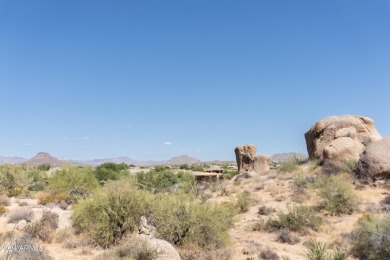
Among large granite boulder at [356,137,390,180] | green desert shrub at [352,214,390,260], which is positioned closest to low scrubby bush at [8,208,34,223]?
green desert shrub at [352,214,390,260]

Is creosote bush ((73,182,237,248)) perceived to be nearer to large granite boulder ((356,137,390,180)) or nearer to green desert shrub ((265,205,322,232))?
green desert shrub ((265,205,322,232))

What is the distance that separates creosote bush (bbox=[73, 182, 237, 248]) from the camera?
10.4 m

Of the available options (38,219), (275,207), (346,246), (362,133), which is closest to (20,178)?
(38,219)

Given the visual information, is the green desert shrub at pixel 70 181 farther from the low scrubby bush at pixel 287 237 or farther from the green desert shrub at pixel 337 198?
the green desert shrub at pixel 337 198

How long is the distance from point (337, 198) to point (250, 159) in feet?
64.0

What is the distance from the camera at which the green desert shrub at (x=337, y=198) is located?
15.2 m

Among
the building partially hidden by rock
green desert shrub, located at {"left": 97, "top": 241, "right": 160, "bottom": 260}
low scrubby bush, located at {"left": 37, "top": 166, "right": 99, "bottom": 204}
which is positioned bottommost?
green desert shrub, located at {"left": 97, "top": 241, "right": 160, "bottom": 260}

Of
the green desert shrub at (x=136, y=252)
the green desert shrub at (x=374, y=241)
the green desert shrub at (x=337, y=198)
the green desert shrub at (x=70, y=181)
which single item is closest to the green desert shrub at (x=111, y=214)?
the green desert shrub at (x=136, y=252)

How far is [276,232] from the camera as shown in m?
13.2

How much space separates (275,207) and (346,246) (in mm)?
6488

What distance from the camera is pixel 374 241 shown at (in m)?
9.20

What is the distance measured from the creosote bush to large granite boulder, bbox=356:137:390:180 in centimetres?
1088

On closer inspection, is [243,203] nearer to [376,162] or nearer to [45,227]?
[376,162]

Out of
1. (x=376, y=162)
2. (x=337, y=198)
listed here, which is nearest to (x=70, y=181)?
(x=337, y=198)
